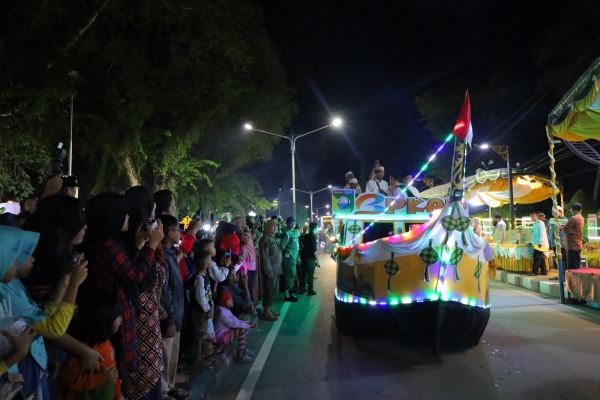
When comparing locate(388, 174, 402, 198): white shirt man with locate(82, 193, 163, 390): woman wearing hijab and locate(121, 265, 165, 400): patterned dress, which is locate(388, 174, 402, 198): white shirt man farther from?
locate(82, 193, 163, 390): woman wearing hijab

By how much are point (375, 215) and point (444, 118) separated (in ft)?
81.4

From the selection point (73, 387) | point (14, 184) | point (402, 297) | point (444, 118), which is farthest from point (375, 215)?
point (444, 118)

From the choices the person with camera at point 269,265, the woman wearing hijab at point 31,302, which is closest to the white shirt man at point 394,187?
the person with camera at point 269,265

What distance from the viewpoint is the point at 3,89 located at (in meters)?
8.62

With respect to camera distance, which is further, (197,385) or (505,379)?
(505,379)

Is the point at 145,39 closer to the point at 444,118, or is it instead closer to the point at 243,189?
the point at 243,189

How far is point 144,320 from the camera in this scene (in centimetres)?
358

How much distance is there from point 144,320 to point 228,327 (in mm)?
2278

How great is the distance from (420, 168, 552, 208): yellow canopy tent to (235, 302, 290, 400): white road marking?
10706 millimetres

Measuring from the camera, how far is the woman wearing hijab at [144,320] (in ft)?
11.2

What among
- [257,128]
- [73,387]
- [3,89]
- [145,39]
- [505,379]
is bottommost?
[505,379]

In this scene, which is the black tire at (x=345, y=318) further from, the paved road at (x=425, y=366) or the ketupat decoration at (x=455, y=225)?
the ketupat decoration at (x=455, y=225)

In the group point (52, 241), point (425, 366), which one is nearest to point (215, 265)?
point (52, 241)

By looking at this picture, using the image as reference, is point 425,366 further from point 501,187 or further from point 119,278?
point 501,187
